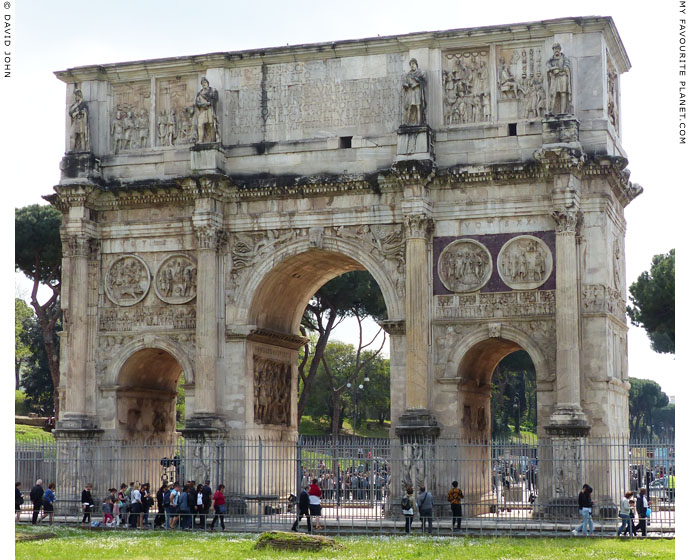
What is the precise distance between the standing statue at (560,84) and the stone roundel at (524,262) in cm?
320

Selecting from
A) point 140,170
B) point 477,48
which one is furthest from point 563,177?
point 140,170

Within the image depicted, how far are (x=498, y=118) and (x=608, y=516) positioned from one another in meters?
9.99

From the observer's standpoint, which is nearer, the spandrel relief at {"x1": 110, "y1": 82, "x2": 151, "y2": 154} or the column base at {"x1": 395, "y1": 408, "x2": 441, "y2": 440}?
the column base at {"x1": 395, "y1": 408, "x2": 441, "y2": 440}

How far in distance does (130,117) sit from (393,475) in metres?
12.2

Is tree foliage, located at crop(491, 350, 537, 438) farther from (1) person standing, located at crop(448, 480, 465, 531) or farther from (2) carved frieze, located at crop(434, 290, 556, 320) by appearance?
(1) person standing, located at crop(448, 480, 465, 531)

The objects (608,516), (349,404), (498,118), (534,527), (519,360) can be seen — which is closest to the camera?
(534,527)

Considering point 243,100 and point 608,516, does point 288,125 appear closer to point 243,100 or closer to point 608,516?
point 243,100

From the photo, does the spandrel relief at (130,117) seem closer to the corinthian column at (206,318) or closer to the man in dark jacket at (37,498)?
the corinthian column at (206,318)

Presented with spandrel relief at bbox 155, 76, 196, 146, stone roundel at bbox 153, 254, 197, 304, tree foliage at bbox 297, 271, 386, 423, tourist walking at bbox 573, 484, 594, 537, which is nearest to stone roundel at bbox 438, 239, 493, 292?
tourist walking at bbox 573, 484, 594, 537

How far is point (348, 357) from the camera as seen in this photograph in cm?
7088

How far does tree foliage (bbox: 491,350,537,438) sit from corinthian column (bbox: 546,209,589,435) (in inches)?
1131

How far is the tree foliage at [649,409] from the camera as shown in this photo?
10794 centimetres

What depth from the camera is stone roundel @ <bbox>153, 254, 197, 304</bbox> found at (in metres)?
31.1

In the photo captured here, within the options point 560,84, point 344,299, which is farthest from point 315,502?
point 344,299
